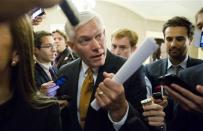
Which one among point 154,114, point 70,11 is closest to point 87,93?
point 154,114

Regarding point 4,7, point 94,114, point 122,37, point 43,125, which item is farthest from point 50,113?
point 122,37

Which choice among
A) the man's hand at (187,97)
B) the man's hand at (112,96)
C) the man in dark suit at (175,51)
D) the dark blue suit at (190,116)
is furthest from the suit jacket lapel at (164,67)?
the man's hand at (112,96)

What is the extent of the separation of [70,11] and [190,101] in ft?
2.89

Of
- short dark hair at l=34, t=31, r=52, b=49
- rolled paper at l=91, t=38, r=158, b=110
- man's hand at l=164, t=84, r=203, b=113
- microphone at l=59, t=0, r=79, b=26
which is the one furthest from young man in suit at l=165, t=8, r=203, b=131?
short dark hair at l=34, t=31, r=52, b=49

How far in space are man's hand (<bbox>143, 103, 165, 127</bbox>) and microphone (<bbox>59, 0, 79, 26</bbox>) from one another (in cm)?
79

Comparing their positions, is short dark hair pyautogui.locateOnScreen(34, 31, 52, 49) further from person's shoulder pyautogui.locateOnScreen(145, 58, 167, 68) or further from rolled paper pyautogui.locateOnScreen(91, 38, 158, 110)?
rolled paper pyautogui.locateOnScreen(91, 38, 158, 110)

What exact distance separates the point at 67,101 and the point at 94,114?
159 mm

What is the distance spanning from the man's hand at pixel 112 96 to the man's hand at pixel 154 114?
0.29 feet

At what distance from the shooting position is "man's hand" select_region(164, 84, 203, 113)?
43.6 inches

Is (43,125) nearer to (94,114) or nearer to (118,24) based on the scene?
(94,114)

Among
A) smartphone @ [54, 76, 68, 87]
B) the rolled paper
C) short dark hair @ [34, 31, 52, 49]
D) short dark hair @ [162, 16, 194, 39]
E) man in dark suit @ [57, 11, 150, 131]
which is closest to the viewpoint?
the rolled paper

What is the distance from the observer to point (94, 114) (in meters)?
1.24

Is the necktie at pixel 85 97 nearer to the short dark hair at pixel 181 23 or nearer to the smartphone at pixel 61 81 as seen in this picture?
the smartphone at pixel 61 81

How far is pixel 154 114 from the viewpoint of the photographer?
3.68ft
